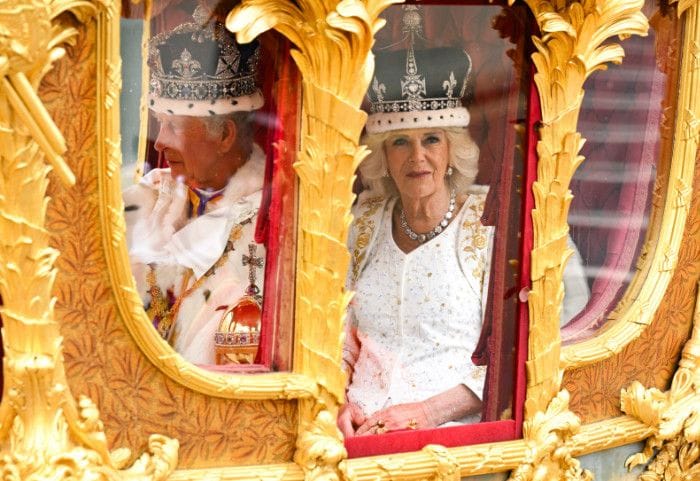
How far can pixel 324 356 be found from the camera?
4203 mm

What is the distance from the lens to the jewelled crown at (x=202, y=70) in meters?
4.01

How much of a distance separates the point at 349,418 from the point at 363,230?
1.58ft

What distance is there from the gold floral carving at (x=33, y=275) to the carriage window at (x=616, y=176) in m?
1.51

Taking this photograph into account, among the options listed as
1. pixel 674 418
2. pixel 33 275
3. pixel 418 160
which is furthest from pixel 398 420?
pixel 33 275

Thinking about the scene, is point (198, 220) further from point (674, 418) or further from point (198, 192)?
point (674, 418)

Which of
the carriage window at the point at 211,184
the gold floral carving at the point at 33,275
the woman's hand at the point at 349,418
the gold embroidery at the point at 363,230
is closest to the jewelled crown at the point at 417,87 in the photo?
the gold embroidery at the point at 363,230

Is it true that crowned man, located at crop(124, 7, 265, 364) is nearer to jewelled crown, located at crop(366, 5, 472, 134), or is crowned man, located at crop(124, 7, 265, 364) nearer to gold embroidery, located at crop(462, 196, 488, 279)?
jewelled crown, located at crop(366, 5, 472, 134)

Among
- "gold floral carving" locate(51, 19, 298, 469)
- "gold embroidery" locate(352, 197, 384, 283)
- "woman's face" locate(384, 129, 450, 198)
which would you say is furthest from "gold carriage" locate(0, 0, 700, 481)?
"gold embroidery" locate(352, 197, 384, 283)

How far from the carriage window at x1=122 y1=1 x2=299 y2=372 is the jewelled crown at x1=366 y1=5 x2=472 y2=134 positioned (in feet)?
1.11

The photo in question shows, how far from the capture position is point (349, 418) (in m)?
4.42

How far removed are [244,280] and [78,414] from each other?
1.80ft

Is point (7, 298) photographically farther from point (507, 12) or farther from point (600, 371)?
point (600, 371)

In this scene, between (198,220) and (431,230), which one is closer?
(198,220)

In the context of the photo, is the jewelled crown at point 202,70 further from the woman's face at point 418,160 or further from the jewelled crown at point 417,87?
the woman's face at point 418,160
